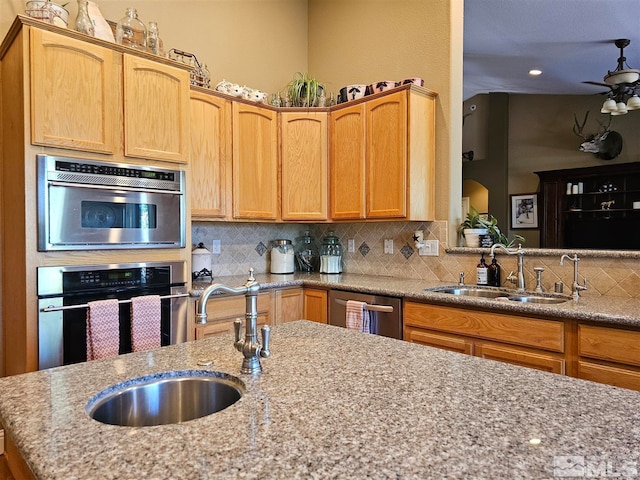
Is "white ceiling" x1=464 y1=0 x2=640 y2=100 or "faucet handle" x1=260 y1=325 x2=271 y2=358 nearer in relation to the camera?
"faucet handle" x1=260 y1=325 x2=271 y2=358

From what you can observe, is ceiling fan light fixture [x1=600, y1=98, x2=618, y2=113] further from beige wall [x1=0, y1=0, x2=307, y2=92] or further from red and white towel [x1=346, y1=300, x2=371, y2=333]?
red and white towel [x1=346, y1=300, x2=371, y2=333]

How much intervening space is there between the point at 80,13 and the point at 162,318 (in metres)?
1.82

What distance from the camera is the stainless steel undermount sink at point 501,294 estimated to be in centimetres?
257

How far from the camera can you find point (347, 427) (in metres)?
0.85

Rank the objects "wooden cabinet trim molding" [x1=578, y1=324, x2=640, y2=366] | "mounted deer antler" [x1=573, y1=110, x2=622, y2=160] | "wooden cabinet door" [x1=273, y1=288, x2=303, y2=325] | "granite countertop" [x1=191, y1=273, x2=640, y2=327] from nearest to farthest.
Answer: "wooden cabinet trim molding" [x1=578, y1=324, x2=640, y2=366] < "granite countertop" [x1=191, y1=273, x2=640, y2=327] < "wooden cabinet door" [x1=273, y1=288, x2=303, y2=325] < "mounted deer antler" [x1=573, y1=110, x2=622, y2=160]

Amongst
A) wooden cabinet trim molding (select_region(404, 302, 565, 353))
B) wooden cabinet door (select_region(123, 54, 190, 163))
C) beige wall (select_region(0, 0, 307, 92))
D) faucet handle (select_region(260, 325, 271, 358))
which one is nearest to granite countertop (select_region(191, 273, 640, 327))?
wooden cabinet trim molding (select_region(404, 302, 565, 353))

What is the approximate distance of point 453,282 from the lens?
3.14 metres

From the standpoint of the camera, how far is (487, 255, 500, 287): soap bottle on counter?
2.90 meters

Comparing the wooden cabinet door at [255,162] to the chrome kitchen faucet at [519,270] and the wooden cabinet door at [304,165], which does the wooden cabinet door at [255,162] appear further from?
the chrome kitchen faucet at [519,270]

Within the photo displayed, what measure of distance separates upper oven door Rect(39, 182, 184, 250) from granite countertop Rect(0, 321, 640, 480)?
4.32 feet

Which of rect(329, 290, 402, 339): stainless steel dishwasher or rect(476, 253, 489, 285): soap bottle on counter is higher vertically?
rect(476, 253, 489, 285): soap bottle on counter

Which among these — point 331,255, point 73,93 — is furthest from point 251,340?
point 331,255

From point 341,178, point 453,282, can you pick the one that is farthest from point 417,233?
point 341,178

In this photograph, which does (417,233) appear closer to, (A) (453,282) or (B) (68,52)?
(A) (453,282)
